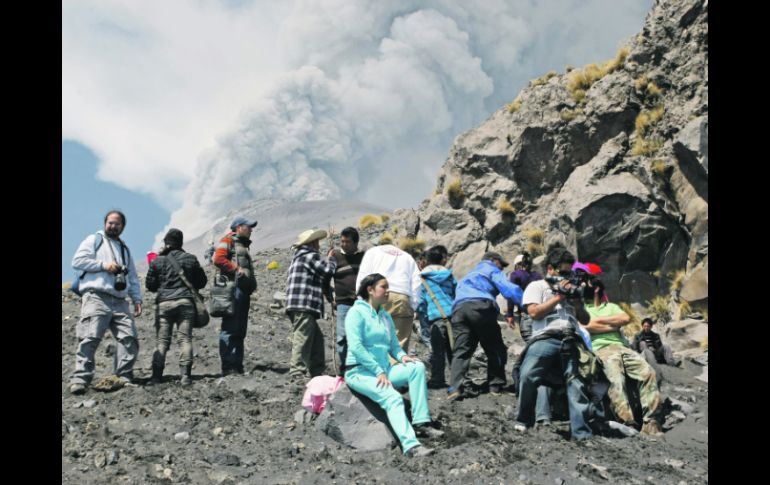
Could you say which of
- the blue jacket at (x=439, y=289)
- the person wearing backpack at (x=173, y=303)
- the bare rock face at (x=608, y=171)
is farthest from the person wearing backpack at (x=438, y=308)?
the bare rock face at (x=608, y=171)

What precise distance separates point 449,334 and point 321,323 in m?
7.79

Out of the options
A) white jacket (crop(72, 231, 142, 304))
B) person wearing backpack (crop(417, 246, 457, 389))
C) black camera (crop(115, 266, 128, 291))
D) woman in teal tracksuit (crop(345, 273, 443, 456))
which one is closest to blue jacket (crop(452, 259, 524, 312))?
person wearing backpack (crop(417, 246, 457, 389))

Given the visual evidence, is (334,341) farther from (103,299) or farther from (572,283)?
(572,283)

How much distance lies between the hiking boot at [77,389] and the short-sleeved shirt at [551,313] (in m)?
5.18

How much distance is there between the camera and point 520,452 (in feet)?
17.9

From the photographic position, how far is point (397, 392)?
5672 millimetres

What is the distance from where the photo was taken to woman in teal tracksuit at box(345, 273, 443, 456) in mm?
5562

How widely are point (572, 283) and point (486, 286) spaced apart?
5.14 feet

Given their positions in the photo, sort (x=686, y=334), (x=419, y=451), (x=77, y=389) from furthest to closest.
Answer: (x=686, y=334)
(x=77, y=389)
(x=419, y=451)

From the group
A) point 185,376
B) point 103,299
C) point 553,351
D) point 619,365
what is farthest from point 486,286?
point 103,299

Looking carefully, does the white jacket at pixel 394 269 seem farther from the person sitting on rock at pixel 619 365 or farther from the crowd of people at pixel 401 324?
the person sitting on rock at pixel 619 365

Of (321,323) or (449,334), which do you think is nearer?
(449,334)
